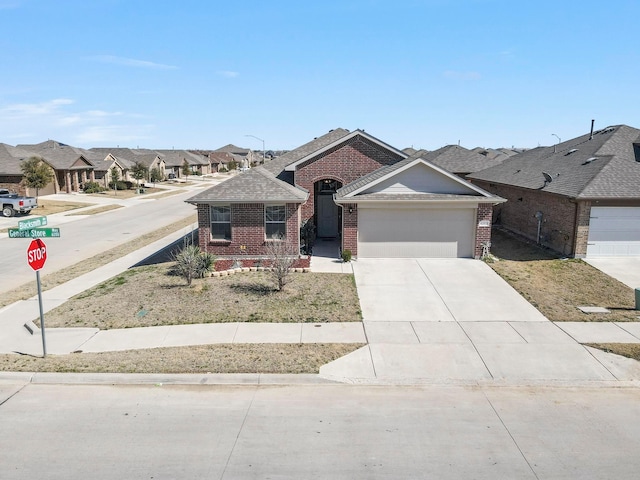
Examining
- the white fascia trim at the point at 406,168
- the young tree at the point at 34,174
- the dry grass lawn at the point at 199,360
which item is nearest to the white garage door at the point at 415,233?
the white fascia trim at the point at 406,168

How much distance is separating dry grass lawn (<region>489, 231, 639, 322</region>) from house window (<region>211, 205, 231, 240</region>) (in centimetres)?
1035

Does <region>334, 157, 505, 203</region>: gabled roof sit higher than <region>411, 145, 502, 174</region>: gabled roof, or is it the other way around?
<region>411, 145, 502, 174</region>: gabled roof

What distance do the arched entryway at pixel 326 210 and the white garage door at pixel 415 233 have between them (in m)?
4.70

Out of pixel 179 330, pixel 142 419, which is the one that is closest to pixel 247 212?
pixel 179 330

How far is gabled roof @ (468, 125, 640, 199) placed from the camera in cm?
1888

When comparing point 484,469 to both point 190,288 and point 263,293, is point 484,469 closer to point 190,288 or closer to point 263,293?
point 263,293

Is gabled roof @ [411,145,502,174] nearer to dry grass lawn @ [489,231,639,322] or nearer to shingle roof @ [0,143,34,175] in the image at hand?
dry grass lawn @ [489,231,639,322]

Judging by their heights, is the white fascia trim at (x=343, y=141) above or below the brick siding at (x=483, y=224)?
above

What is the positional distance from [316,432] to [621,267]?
1533 cm

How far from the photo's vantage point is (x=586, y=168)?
68.3 feet

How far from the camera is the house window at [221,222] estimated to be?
19156 millimetres

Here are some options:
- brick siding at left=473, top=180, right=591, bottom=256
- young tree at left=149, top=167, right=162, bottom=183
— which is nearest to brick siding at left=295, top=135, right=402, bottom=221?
brick siding at left=473, top=180, right=591, bottom=256

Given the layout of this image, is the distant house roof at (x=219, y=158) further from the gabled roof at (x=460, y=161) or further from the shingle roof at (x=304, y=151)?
the shingle roof at (x=304, y=151)

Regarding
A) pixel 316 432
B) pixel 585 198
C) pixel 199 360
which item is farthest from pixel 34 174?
pixel 316 432
